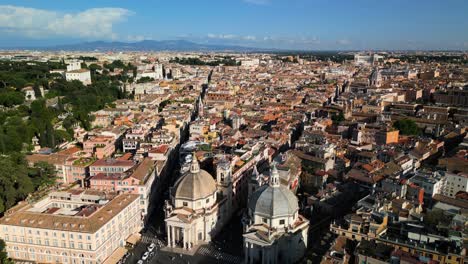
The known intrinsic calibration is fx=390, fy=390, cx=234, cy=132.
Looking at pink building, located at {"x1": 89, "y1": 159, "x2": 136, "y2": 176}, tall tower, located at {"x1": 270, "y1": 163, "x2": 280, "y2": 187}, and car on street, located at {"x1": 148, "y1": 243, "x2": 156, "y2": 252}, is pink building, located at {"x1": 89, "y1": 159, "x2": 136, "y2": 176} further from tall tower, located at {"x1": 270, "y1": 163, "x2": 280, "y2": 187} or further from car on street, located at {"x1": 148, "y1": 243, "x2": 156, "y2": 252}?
tall tower, located at {"x1": 270, "y1": 163, "x2": 280, "y2": 187}

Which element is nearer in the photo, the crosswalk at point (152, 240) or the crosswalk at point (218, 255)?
the crosswalk at point (218, 255)

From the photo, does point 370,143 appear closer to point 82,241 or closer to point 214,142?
point 214,142

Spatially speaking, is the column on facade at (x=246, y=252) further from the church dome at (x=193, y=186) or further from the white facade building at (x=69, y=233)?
the white facade building at (x=69, y=233)

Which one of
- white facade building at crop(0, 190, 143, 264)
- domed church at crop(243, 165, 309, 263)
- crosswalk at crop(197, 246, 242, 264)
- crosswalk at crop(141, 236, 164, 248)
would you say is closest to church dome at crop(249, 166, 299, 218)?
domed church at crop(243, 165, 309, 263)

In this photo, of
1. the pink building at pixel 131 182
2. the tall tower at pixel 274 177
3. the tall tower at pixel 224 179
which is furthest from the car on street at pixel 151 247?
the tall tower at pixel 274 177

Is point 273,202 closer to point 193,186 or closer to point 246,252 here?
point 246,252

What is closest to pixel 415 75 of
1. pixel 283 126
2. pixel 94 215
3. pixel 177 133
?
pixel 283 126
